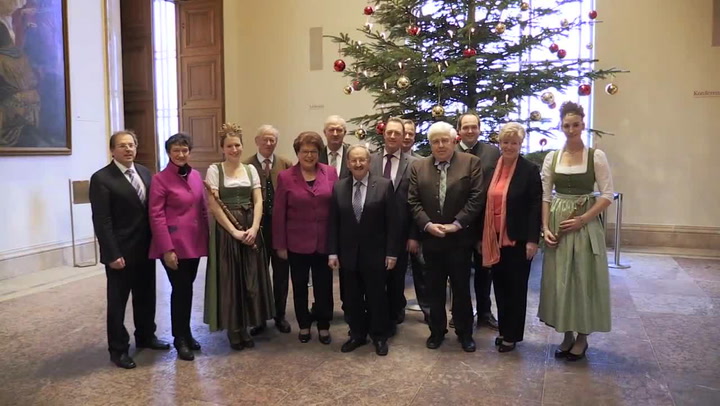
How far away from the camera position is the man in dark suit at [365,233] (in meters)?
3.59

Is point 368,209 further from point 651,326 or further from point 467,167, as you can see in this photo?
point 651,326

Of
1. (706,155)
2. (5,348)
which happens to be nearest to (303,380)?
(5,348)

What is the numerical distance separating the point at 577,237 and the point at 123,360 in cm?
284

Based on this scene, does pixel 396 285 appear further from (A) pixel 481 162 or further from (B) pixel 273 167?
(B) pixel 273 167

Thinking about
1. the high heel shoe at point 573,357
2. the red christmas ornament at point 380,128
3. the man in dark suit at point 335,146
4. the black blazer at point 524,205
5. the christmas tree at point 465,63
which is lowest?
the high heel shoe at point 573,357

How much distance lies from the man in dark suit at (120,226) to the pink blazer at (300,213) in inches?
32.2

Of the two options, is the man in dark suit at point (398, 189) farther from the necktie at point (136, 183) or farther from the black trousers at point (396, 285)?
the necktie at point (136, 183)

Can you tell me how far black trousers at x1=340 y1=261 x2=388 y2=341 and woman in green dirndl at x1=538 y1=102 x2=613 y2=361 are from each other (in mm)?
1035

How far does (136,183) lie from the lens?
354 cm

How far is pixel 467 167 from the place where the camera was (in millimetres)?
3596

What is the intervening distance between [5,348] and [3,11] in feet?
11.5

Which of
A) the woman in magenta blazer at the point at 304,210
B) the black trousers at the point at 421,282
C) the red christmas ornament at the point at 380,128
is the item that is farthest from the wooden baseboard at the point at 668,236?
the woman in magenta blazer at the point at 304,210

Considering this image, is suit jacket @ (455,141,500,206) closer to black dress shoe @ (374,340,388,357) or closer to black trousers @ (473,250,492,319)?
black trousers @ (473,250,492,319)

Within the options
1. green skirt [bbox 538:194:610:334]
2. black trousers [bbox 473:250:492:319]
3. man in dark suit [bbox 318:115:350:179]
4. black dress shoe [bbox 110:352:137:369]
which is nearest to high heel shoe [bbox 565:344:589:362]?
green skirt [bbox 538:194:610:334]
